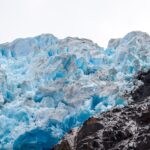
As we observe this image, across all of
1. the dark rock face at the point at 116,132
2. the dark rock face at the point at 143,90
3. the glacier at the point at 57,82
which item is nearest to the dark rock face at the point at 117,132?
the dark rock face at the point at 116,132

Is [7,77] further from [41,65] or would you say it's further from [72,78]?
[72,78]

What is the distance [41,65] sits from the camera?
44.3 metres

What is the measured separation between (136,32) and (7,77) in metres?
14.9

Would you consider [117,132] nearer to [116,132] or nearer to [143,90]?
[116,132]

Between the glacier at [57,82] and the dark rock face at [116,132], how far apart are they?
18.4m

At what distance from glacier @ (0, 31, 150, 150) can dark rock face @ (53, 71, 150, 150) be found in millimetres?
18449

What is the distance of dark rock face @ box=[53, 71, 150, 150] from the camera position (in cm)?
920

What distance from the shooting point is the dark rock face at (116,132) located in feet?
30.2

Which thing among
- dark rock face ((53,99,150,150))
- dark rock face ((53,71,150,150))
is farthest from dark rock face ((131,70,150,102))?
dark rock face ((53,99,150,150))

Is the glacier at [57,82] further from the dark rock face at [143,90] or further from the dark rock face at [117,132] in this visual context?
the dark rock face at [117,132]

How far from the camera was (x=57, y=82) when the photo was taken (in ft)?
Result: 130

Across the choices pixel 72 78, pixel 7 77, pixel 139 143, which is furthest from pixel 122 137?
pixel 7 77

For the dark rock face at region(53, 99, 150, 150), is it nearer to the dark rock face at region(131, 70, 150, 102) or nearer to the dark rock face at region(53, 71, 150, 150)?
the dark rock face at region(53, 71, 150, 150)

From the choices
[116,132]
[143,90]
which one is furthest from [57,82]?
[116,132]
